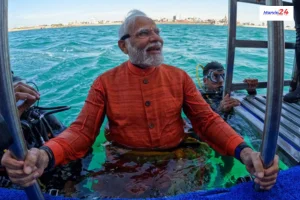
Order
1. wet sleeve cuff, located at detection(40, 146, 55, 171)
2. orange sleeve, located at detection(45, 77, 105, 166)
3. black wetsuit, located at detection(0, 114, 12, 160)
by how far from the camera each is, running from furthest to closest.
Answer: orange sleeve, located at detection(45, 77, 105, 166) < wet sleeve cuff, located at detection(40, 146, 55, 171) < black wetsuit, located at detection(0, 114, 12, 160)

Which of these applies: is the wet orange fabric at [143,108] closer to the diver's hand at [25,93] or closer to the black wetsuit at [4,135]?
the diver's hand at [25,93]

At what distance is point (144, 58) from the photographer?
232cm

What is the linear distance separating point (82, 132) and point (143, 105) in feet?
1.67

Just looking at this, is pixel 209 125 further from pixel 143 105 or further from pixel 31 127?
pixel 31 127

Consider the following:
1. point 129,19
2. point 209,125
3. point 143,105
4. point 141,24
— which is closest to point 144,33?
point 141,24

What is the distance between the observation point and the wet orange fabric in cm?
214

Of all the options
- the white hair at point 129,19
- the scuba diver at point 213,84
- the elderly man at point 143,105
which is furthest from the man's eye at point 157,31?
the scuba diver at point 213,84

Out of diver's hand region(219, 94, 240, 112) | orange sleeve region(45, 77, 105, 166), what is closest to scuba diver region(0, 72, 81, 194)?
orange sleeve region(45, 77, 105, 166)

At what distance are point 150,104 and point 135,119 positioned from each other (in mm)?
167

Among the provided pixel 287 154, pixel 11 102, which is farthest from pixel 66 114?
pixel 11 102

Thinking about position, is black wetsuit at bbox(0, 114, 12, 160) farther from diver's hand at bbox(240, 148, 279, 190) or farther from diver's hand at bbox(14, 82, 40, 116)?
diver's hand at bbox(14, 82, 40, 116)

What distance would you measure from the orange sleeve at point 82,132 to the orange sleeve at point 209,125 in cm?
71

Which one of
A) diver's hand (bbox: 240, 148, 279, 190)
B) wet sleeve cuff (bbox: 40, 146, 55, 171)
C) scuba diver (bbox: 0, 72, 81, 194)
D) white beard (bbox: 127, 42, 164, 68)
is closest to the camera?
diver's hand (bbox: 240, 148, 279, 190)

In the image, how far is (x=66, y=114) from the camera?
6473mm
